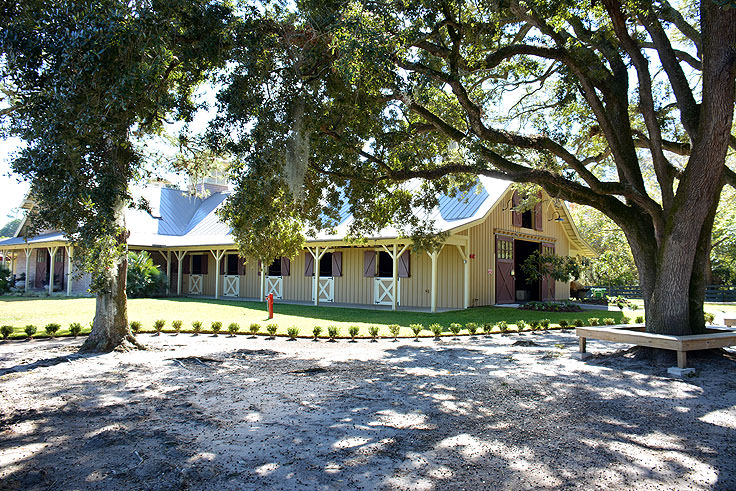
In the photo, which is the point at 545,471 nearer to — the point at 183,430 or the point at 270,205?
the point at 183,430

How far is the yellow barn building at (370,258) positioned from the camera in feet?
54.0

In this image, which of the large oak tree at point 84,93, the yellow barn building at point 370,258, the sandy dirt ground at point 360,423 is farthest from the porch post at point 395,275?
the large oak tree at point 84,93

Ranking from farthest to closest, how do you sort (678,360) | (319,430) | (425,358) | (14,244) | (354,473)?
(14,244), (425,358), (678,360), (319,430), (354,473)

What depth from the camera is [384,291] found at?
56.7 ft

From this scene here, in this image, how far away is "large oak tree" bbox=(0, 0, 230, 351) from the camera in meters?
4.74

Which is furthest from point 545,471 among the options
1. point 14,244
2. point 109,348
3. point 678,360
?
point 14,244

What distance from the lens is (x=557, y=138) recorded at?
1033cm

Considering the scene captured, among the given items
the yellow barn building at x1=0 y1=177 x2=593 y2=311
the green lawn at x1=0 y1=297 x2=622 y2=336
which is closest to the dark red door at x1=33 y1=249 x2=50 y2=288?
the yellow barn building at x1=0 y1=177 x2=593 y2=311

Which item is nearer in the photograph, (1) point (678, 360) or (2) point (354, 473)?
(2) point (354, 473)

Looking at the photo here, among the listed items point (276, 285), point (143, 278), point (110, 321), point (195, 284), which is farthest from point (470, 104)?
point (195, 284)

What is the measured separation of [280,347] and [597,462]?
6437mm

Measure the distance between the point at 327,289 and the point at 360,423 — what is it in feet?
49.0

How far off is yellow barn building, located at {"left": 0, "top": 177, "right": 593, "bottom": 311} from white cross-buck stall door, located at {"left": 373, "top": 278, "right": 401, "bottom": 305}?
0.04 meters

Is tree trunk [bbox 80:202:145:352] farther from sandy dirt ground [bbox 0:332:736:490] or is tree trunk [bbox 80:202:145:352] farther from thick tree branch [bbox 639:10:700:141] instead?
thick tree branch [bbox 639:10:700:141]
